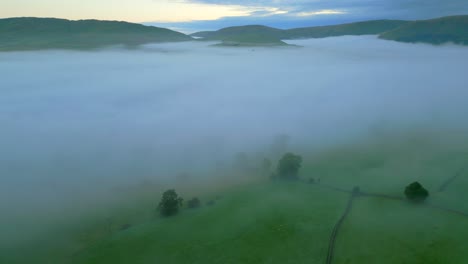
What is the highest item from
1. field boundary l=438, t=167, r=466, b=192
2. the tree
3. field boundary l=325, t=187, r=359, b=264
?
field boundary l=438, t=167, r=466, b=192

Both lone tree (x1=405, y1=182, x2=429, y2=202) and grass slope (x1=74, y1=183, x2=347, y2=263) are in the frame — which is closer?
grass slope (x1=74, y1=183, x2=347, y2=263)

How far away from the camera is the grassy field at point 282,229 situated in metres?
59.6

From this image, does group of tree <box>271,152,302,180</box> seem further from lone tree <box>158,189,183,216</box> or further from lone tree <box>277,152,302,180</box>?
lone tree <box>158,189,183,216</box>

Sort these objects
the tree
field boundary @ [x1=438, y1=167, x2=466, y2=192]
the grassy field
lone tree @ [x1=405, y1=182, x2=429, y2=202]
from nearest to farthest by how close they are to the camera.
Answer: the grassy field, lone tree @ [x1=405, y1=182, x2=429, y2=202], the tree, field boundary @ [x1=438, y1=167, x2=466, y2=192]

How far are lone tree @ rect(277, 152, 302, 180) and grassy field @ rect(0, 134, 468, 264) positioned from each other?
3306 mm

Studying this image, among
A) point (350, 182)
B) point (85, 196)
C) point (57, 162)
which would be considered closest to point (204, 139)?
point (57, 162)

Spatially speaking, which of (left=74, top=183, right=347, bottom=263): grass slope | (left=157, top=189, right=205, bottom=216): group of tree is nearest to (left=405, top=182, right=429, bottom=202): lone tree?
(left=74, top=183, right=347, bottom=263): grass slope

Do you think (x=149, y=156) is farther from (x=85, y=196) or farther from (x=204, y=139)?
(x=85, y=196)

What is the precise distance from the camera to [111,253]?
214ft

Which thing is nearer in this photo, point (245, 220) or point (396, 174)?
point (245, 220)

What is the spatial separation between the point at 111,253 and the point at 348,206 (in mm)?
48986

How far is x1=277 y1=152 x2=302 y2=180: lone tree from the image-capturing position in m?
95.2

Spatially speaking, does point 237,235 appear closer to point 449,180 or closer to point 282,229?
point 282,229

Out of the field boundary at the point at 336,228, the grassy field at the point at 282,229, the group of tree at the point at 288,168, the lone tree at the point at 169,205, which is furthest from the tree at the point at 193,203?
the field boundary at the point at 336,228
